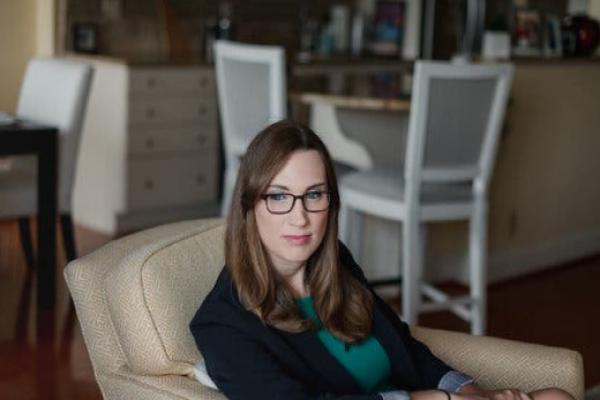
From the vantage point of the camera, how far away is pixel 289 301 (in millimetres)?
1938

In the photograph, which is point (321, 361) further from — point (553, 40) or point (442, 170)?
point (553, 40)

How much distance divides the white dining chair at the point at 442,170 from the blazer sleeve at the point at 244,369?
200 centimetres

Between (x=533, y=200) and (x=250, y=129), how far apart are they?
1.54 meters

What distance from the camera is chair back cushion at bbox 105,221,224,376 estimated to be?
6.34 ft

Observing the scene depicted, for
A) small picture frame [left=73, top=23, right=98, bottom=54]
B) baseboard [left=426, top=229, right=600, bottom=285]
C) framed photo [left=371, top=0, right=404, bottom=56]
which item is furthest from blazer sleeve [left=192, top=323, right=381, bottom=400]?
framed photo [left=371, top=0, right=404, bottom=56]

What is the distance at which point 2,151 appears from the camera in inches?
163

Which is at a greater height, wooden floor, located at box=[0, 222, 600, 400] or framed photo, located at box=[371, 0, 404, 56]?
framed photo, located at box=[371, 0, 404, 56]

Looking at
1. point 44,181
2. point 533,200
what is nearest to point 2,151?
point 44,181

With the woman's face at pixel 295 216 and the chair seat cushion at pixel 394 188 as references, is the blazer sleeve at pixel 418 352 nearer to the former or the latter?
the woman's face at pixel 295 216

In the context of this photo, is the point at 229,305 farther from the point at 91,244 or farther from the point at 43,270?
the point at 91,244

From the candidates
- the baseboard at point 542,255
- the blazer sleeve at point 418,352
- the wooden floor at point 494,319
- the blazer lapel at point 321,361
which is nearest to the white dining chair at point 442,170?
the wooden floor at point 494,319

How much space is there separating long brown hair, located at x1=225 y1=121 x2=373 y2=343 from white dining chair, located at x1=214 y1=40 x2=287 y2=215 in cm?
212

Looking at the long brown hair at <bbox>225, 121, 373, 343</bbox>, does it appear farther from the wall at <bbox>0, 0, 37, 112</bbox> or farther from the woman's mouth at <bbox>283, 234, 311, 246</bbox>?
the wall at <bbox>0, 0, 37, 112</bbox>

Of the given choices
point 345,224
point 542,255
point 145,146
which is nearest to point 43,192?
point 345,224
